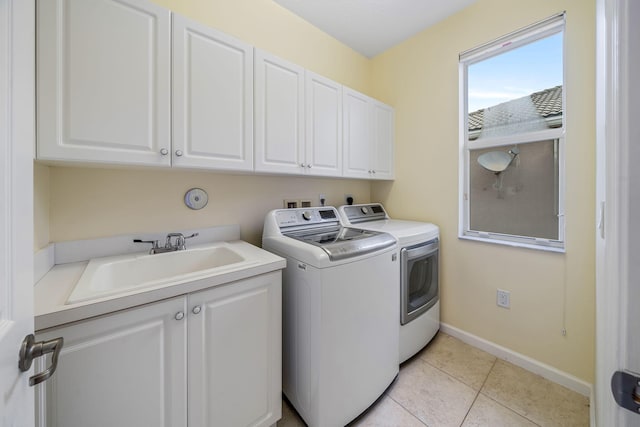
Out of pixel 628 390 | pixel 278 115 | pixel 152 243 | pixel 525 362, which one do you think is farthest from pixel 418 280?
pixel 152 243

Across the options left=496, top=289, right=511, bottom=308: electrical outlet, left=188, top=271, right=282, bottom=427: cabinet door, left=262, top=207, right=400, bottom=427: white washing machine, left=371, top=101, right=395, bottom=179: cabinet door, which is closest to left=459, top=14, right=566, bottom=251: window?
left=496, top=289, right=511, bottom=308: electrical outlet

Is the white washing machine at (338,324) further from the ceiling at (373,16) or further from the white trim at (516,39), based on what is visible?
the ceiling at (373,16)

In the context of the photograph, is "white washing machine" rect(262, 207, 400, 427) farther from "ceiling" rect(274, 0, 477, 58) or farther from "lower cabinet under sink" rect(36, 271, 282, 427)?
"ceiling" rect(274, 0, 477, 58)

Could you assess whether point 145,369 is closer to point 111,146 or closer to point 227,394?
point 227,394

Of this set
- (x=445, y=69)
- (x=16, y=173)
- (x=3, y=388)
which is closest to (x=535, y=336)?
(x=445, y=69)

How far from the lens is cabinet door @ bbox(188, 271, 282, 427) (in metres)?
0.98

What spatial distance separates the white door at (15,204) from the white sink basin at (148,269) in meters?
0.35

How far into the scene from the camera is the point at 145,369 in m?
0.87

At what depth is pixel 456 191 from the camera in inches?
79.8

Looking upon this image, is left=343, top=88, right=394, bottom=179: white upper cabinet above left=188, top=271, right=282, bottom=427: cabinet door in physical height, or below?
above

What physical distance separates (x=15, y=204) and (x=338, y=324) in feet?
3.90

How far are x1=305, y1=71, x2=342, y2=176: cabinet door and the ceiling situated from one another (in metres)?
0.67

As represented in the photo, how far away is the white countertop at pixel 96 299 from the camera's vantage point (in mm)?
719

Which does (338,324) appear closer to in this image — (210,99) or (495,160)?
(210,99)
